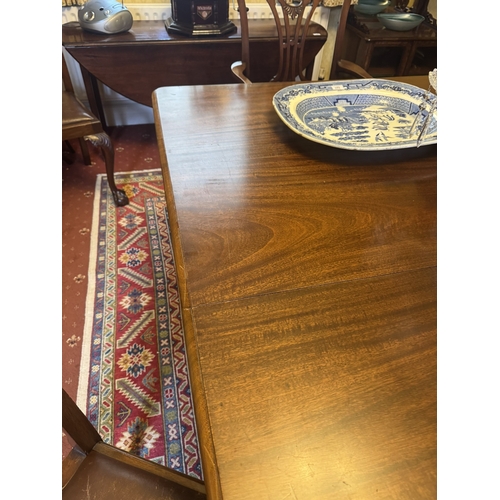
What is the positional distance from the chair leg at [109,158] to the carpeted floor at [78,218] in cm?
14

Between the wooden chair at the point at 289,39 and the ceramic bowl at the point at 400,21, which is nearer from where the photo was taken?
the wooden chair at the point at 289,39

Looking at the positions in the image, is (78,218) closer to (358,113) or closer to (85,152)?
(85,152)

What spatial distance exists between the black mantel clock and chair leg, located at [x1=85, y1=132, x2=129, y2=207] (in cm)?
66

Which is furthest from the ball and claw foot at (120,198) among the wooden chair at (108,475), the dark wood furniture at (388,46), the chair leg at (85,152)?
the dark wood furniture at (388,46)

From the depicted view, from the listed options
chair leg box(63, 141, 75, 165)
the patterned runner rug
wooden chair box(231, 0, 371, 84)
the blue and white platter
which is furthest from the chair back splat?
chair leg box(63, 141, 75, 165)

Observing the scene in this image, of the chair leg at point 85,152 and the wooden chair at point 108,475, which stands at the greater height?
the wooden chair at point 108,475

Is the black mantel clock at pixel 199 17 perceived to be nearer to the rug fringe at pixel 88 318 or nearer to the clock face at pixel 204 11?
the clock face at pixel 204 11

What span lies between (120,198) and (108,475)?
1.34 m

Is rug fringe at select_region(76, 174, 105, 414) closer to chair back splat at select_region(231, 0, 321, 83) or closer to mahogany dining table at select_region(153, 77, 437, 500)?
mahogany dining table at select_region(153, 77, 437, 500)

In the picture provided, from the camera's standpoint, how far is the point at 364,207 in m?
0.67

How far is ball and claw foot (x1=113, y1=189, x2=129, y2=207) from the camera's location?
171 cm

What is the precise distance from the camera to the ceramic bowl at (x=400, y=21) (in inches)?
79.8

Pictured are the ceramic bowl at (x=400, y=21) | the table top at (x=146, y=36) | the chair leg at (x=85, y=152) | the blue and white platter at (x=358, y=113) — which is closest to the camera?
the blue and white platter at (x=358, y=113)
